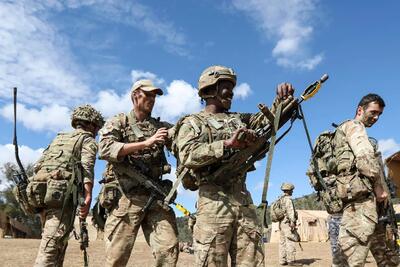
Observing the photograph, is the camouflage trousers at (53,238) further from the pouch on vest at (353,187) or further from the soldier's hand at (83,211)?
the pouch on vest at (353,187)

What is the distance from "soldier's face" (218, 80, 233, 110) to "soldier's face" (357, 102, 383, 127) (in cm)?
230

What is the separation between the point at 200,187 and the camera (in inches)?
148

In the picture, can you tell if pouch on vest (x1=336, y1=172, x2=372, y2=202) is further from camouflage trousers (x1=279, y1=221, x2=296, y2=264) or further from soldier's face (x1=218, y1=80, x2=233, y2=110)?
camouflage trousers (x1=279, y1=221, x2=296, y2=264)

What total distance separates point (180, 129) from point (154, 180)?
47.3 inches

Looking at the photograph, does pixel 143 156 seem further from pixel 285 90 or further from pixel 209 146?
pixel 285 90

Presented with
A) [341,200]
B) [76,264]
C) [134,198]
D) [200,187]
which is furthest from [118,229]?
[76,264]

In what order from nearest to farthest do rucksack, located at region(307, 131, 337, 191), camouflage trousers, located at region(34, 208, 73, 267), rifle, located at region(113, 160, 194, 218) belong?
rifle, located at region(113, 160, 194, 218)
camouflage trousers, located at region(34, 208, 73, 267)
rucksack, located at region(307, 131, 337, 191)

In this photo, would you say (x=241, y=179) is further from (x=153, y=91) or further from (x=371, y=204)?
(x=371, y=204)

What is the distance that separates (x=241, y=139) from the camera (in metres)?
3.38

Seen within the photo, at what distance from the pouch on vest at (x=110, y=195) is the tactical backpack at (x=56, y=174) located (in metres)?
0.73

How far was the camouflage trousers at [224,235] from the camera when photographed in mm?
3520

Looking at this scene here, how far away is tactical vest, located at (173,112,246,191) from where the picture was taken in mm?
3723

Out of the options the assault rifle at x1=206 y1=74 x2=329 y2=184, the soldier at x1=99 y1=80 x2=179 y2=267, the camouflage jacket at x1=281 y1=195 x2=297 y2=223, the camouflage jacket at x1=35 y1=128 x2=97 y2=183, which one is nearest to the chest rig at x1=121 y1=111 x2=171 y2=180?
the soldier at x1=99 y1=80 x2=179 y2=267

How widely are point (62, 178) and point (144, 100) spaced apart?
153 cm
